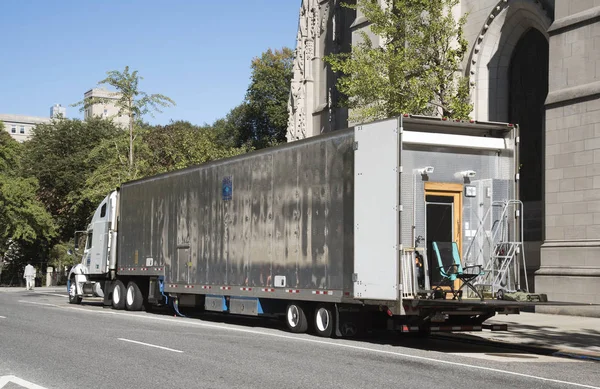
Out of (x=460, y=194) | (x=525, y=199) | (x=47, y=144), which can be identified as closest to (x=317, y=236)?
(x=460, y=194)

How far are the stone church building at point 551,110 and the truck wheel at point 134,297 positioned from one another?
1173cm

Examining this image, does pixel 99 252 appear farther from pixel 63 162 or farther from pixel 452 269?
pixel 63 162

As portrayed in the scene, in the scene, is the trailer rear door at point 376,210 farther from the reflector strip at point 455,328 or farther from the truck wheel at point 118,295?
the truck wheel at point 118,295

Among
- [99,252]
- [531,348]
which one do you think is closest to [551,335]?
[531,348]

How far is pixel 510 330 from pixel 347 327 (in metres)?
4.26

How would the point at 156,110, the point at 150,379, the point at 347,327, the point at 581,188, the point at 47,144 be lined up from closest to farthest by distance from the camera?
the point at 150,379, the point at 347,327, the point at 581,188, the point at 156,110, the point at 47,144

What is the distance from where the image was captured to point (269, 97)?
249 ft

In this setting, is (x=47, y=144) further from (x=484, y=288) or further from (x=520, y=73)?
(x=484, y=288)

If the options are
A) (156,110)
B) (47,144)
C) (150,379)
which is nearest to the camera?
(150,379)

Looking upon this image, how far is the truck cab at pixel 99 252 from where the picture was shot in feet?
90.5

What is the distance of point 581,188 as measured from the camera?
2400cm

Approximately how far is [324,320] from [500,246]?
3.78 meters

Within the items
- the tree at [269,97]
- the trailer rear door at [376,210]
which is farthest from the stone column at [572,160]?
the tree at [269,97]

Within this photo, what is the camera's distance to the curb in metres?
14.4
